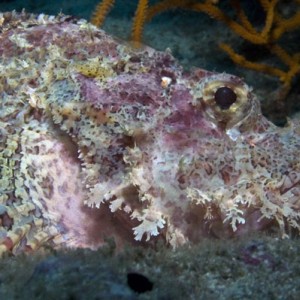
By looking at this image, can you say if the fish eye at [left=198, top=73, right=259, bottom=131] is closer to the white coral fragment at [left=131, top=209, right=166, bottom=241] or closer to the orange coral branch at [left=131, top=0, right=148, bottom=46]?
the white coral fragment at [left=131, top=209, right=166, bottom=241]

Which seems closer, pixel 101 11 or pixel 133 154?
pixel 133 154

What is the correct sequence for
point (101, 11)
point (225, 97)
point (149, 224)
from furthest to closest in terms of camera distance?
point (101, 11) → point (225, 97) → point (149, 224)

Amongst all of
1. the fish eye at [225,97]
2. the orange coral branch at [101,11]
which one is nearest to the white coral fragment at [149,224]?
the fish eye at [225,97]

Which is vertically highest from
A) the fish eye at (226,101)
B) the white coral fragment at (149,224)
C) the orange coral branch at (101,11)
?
the fish eye at (226,101)

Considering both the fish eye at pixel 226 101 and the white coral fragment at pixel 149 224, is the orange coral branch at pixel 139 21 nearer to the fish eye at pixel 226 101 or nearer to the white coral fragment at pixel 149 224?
the fish eye at pixel 226 101

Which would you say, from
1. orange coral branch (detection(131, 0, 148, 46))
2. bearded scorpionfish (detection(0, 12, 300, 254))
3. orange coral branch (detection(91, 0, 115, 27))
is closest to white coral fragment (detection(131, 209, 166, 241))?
bearded scorpionfish (detection(0, 12, 300, 254))

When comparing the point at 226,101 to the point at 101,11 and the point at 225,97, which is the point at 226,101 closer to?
the point at 225,97

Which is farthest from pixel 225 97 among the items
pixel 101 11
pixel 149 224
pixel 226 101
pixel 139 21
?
pixel 101 11

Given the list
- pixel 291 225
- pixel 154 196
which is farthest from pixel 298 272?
pixel 154 196
